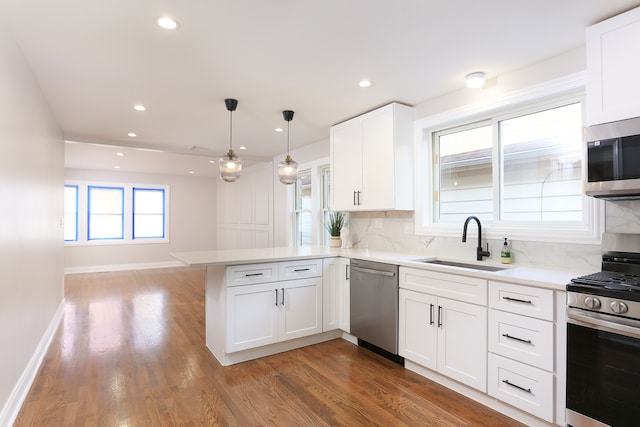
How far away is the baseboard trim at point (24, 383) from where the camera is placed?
2050mm

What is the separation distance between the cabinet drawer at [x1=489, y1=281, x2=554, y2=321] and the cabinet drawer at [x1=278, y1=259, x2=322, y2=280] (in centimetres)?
164

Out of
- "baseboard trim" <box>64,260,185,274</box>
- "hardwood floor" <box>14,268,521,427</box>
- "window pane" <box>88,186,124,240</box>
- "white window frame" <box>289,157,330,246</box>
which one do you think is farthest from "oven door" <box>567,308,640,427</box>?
"window pane" <box>88,186,124,240</box>

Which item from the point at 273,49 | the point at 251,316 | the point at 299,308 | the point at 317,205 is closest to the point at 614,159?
the point at 273,49

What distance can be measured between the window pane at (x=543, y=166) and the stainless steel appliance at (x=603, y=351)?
2.48ft

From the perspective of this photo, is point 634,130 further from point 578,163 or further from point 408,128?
point 408,128

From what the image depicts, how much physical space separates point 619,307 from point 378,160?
2.21 m

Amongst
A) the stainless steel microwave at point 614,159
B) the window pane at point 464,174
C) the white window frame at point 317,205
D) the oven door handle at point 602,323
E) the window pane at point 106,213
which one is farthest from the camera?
the window pane at point 106,213

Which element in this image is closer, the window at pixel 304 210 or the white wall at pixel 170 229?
the window at pixel 304 210

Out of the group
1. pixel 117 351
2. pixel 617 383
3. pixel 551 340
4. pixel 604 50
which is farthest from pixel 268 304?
pixel 604 50

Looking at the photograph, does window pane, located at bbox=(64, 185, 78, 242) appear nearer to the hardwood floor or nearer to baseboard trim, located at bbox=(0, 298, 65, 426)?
the hardwood floor

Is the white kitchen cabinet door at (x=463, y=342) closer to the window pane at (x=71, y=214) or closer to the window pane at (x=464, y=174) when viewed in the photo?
the window pane at (x=464, y=174)

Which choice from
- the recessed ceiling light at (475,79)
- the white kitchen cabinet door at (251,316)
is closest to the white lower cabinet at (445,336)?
the white kitchen cabinet door at (251,316)

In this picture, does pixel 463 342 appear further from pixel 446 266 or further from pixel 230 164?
pixel 230 164

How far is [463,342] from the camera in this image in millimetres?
2398
